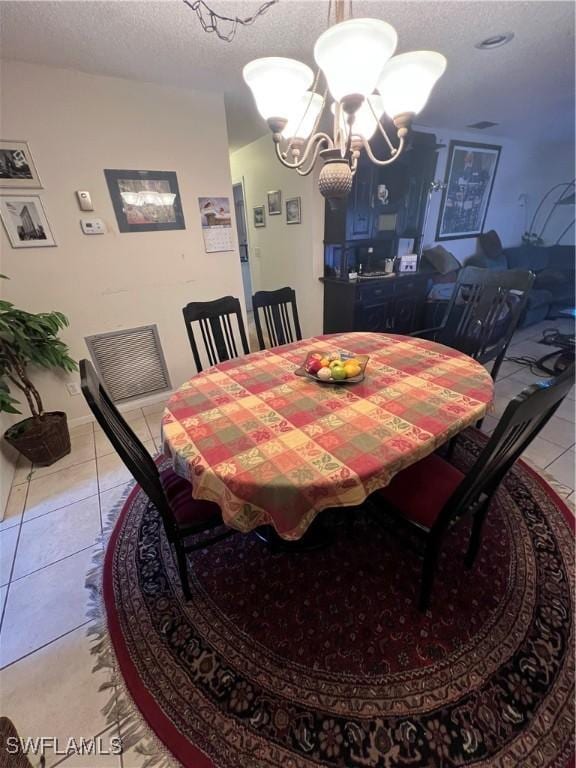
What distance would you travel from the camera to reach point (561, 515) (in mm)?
1569

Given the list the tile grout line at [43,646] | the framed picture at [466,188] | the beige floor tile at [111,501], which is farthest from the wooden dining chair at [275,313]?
the framed picture at [466,188]

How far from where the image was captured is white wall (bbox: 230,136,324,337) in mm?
3287

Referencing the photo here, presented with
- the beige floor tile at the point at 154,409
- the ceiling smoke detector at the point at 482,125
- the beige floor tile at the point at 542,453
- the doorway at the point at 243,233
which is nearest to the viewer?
the beige floor tile at the point at 542,453

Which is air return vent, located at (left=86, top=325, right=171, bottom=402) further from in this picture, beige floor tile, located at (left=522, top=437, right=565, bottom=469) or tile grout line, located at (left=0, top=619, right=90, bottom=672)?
beige floor tile, located at (left=522, top=437, right=565, bottom=469)

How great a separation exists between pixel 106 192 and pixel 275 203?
81.9 inches

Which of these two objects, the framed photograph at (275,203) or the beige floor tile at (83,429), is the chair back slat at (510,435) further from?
the framed photograph at (275,203)

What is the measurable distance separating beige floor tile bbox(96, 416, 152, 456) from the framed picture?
14.7 feet

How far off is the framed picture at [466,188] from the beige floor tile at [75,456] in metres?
4.87

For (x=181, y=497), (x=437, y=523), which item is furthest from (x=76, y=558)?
(x=437, y=523)

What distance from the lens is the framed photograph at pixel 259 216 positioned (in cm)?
405

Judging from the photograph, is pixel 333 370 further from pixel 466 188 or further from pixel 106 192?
pixel 466 188

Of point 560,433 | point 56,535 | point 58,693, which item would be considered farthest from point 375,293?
point 58,693

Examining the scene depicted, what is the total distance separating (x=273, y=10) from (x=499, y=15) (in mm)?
1211

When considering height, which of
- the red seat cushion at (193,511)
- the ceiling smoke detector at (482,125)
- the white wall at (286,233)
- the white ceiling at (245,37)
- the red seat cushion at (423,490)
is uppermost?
the ceiling smoke detector at (482,125)
